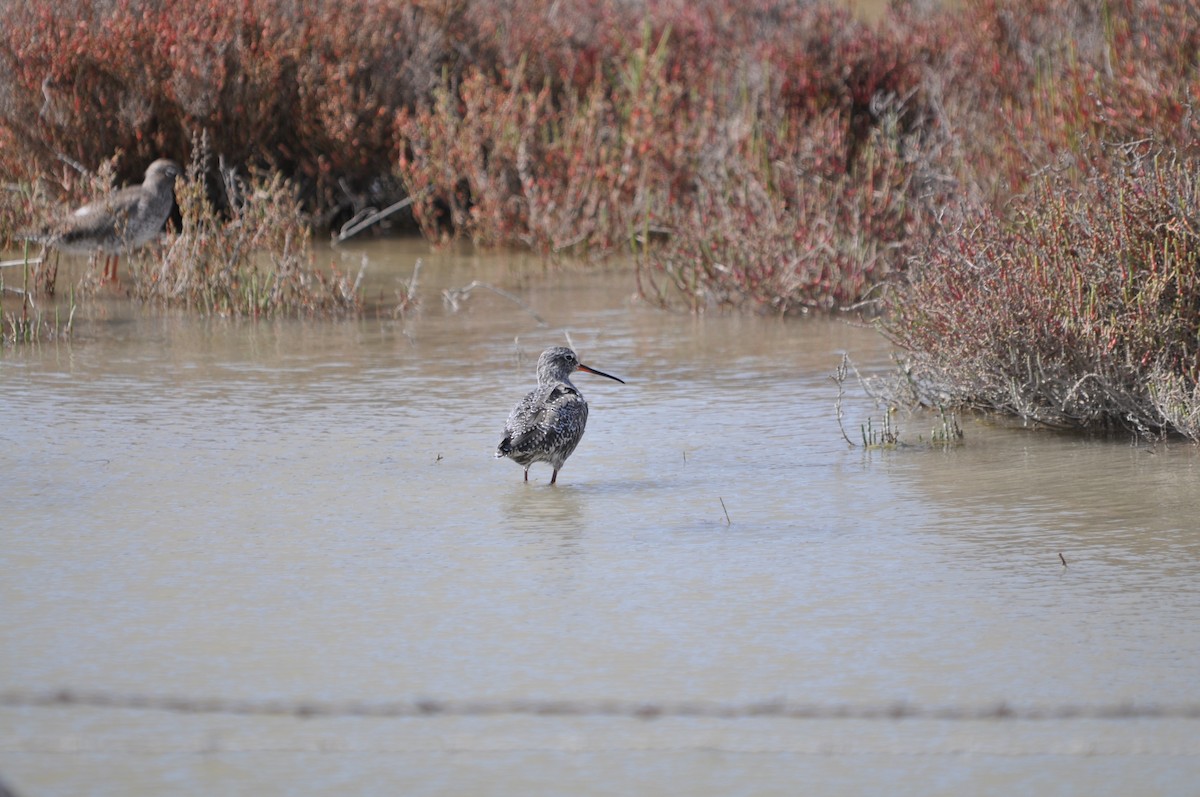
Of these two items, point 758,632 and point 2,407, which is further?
point 2,407

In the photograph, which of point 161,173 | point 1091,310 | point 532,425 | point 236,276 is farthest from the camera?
point 161,173

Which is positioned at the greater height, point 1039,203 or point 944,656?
point 1039,203

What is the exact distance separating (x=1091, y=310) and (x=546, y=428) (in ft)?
6.94

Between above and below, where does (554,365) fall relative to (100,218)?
below

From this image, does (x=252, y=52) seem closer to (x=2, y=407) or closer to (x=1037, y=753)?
(x=2, y=407)

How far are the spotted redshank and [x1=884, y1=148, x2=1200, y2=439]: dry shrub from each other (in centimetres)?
496

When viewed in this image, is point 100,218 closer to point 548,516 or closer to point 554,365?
point 554,365

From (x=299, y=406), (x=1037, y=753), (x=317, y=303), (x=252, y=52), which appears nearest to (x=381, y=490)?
(x=299, y=406)

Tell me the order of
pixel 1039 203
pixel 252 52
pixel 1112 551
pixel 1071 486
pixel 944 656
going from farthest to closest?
pixel 252 52
pixel 1039 203
pixel 1071 486
pixel 1112 551
pixel 944 656

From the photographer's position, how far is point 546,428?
5547 mm

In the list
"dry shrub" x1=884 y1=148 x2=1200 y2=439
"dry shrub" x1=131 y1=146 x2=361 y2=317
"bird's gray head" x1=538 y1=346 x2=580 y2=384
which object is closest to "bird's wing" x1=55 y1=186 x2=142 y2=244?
"dry shrub" x1=131 y1=146 x2=361 y2=317

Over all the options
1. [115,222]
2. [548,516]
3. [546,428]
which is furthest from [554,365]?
[115,222]

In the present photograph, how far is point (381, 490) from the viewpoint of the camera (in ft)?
18.5

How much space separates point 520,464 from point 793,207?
13.8 feet
